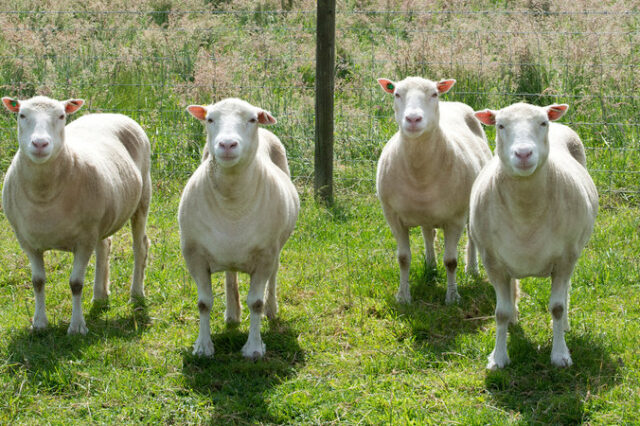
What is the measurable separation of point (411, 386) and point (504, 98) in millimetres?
4940

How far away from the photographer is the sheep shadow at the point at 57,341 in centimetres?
442

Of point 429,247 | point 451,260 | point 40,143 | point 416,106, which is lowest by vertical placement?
point 429,247

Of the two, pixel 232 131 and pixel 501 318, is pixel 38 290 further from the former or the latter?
pixel 501 318

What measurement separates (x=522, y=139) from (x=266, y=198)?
1573 millimetres

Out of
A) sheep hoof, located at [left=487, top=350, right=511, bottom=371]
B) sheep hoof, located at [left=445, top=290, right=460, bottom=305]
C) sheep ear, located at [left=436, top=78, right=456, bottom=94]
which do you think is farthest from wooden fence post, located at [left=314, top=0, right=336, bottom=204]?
sheep hoof, located at [left=487, top=350, right=511, bottom=371]

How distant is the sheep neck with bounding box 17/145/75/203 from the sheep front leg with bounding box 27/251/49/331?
0.43 meters

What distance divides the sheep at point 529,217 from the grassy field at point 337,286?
351 mm

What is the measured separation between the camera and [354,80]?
9.23m

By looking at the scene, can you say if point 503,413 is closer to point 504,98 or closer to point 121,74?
point 504,98

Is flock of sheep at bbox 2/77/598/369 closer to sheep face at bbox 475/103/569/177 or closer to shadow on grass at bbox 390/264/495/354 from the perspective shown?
sheep face at bbox 475/103/569/177

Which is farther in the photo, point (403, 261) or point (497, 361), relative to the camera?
point (403, 261)

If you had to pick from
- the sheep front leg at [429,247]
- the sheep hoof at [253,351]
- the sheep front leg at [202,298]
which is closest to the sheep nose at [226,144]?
the sheep front leg at [202,298]

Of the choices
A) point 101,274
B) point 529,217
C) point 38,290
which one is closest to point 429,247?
point 529,217

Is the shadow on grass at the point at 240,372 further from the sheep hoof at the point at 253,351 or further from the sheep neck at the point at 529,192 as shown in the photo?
the sheep neck at the point at 529,192
